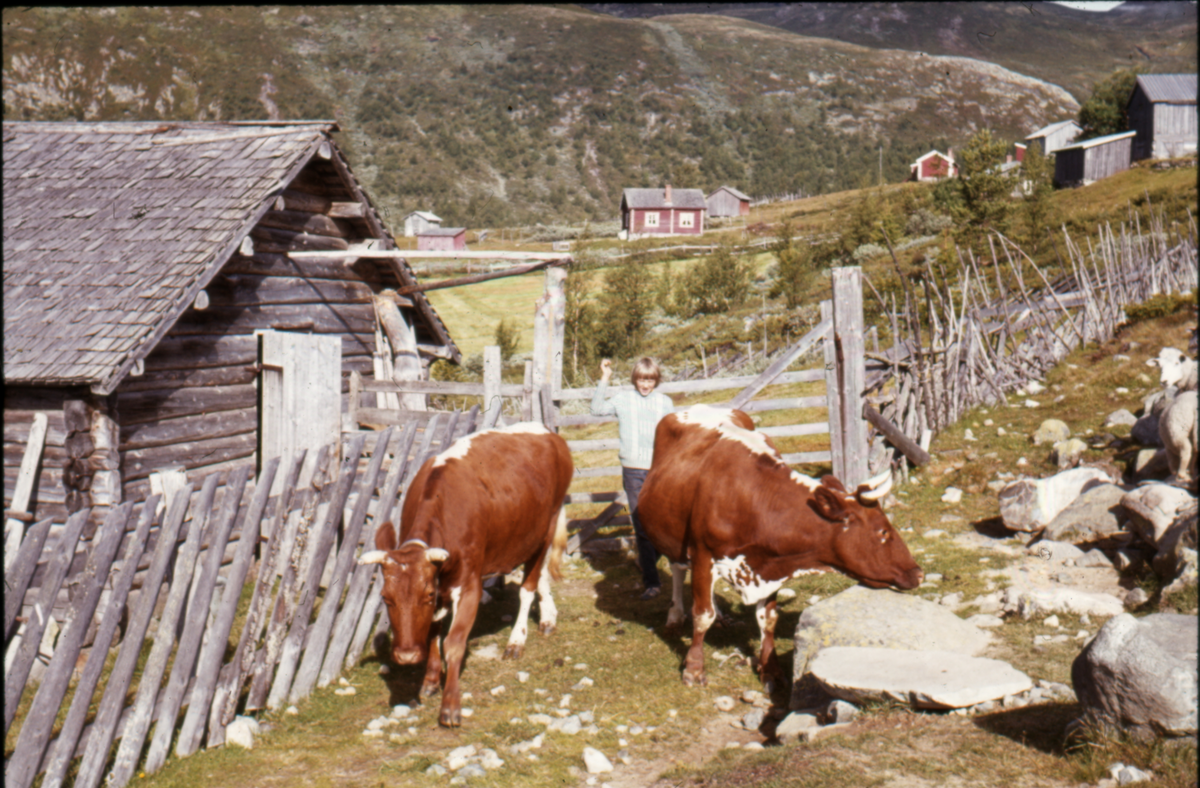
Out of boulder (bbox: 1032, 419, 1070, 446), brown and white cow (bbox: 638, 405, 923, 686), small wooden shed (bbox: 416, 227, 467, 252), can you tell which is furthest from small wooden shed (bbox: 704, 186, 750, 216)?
brown and white cow (bbox: 638, 405, 923, 686)

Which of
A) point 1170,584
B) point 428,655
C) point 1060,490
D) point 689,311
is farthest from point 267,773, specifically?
point 689,311

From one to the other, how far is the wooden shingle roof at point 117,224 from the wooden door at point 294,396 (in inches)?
62.7

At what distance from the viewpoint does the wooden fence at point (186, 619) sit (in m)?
4.24

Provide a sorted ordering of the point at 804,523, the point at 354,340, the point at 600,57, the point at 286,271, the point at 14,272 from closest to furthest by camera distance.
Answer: the point at 804,523 < the point at 14,272 < the point at 286,271 < the point at 354,340 < the point at 600,57

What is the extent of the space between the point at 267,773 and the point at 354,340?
8.62 m

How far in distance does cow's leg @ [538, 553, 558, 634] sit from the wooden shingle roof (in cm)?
451

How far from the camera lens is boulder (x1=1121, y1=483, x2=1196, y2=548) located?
257 inches

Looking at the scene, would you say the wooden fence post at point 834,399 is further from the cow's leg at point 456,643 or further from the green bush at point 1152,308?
the green bush at point 1152,308

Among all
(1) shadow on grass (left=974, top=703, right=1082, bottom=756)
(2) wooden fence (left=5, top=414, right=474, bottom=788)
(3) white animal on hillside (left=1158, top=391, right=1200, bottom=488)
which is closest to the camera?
(1) shadow on grass (left=974, top=703, right=1082, bottom=756)

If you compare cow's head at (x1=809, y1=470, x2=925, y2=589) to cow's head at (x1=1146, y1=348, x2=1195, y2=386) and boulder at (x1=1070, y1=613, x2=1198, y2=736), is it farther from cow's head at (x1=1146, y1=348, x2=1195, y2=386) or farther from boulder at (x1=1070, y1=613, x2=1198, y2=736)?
cow's head at (x1=1146, y1=348, x2=1195, y2=386)

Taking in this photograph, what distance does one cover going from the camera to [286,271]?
37.3 ft

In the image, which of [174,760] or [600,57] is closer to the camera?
[174,760]

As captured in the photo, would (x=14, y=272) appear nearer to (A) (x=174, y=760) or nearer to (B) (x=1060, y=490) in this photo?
(A) (x=174, y=760)

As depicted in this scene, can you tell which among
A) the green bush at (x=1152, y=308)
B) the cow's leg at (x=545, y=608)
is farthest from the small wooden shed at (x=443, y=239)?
the cow's leg at (x=545, y=608)
